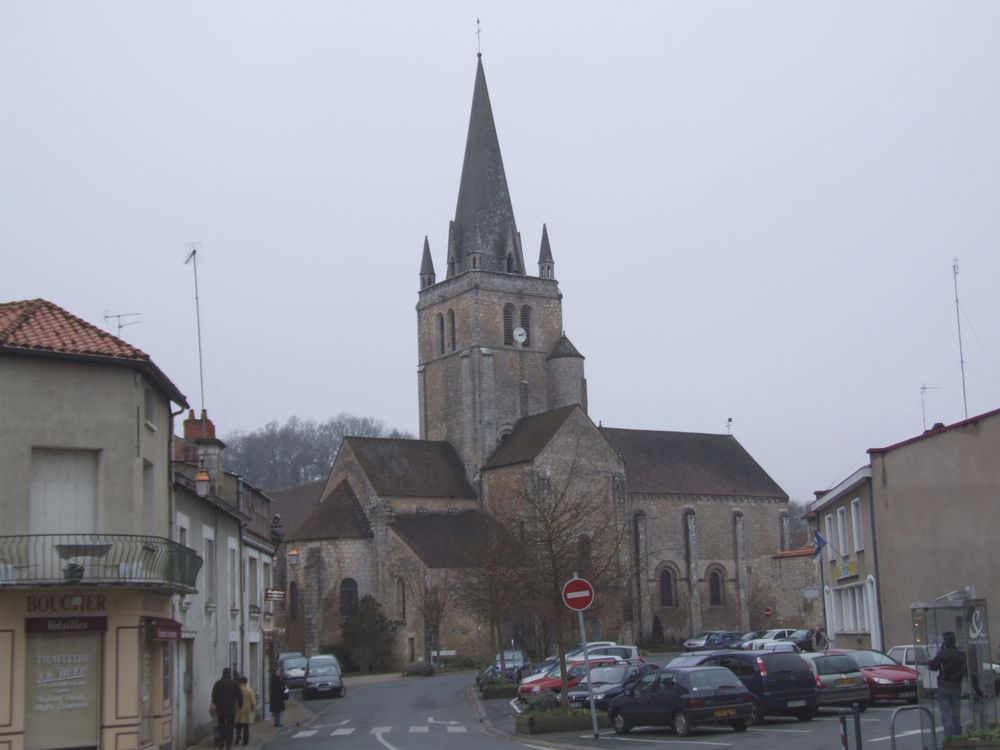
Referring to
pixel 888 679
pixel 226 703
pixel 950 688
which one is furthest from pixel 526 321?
Result: pixel 950 688

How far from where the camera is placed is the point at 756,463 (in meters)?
86.9

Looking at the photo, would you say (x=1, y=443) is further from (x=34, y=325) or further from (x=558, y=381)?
(x=558, y=381)

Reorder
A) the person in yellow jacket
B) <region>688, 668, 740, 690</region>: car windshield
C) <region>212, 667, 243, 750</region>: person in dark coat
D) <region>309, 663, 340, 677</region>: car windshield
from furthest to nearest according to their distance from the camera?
<region>309, 663, 340, 677</region>: car windshield < the person in yellow jacket < <region>688, 668, 740, 690</region>: car windshield < <region>212, 667, 243, 750</region>: person in dark coat

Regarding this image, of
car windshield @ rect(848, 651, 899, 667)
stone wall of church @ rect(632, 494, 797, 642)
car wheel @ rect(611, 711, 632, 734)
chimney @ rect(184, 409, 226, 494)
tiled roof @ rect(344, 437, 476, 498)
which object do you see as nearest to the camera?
car wheel @ rect(611, 711, 632, 734)

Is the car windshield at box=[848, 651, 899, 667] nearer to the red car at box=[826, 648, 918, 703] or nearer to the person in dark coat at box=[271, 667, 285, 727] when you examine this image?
the red car at box=[826, 648, 918, 703]

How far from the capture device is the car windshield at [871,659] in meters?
28.9

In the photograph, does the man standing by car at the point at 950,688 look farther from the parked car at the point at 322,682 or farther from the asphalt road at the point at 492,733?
the parked car at the point at 322,682

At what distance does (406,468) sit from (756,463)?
25736 millimetres

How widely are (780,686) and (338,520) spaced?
4520cm

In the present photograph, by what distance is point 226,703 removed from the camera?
2475 centimetres

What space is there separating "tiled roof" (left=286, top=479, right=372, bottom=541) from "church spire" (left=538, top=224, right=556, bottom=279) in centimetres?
1847

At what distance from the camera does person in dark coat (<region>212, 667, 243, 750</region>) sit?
2472 cm

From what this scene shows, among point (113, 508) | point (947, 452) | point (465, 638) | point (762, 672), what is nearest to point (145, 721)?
point (113, 508)

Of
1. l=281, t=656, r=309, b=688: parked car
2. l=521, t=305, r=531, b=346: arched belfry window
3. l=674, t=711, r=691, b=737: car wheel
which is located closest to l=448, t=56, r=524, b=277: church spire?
l=521, t=305, r=531, b=346: arched belfry window
